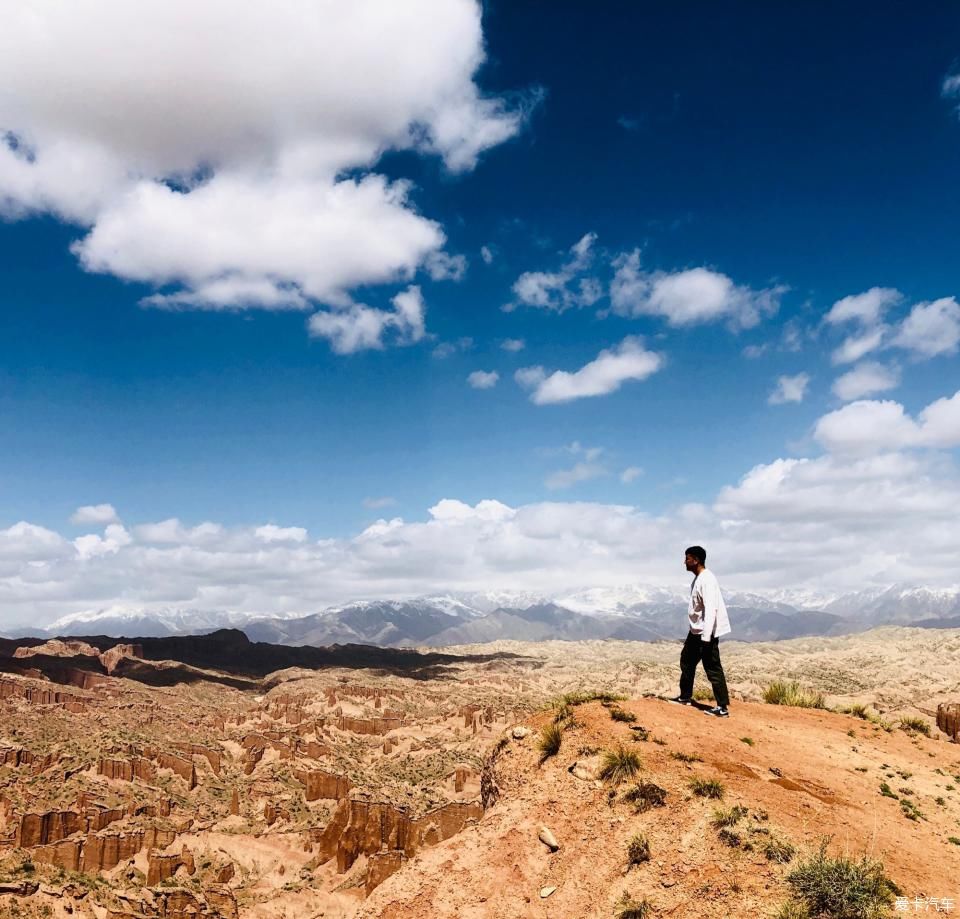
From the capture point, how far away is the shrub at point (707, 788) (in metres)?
9.50

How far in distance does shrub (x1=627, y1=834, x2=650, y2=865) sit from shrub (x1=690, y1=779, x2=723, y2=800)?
107 centimetres

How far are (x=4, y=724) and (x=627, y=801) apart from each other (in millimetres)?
115428

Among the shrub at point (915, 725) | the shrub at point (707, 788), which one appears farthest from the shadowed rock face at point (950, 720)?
the shrub at point (707, 788)

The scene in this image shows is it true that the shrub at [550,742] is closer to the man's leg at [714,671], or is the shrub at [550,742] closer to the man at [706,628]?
the man at [706,628]

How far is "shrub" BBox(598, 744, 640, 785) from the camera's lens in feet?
34.7

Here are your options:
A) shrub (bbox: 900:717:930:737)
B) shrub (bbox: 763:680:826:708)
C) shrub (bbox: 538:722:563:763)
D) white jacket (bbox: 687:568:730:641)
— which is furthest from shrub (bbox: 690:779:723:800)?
shrub (bbox: 900:717:930:737)

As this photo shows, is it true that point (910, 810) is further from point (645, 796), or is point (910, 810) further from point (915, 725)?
point (915, 725)

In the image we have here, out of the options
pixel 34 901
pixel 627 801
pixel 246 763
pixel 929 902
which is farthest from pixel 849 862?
pixel 246 763

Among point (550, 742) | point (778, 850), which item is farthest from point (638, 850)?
point (550, 742)

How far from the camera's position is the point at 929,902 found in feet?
23.6

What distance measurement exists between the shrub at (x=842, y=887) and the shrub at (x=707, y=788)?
186cm

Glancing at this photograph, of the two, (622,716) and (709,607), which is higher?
(709,607)

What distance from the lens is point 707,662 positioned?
43.8 feet

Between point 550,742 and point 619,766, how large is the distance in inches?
77.3
